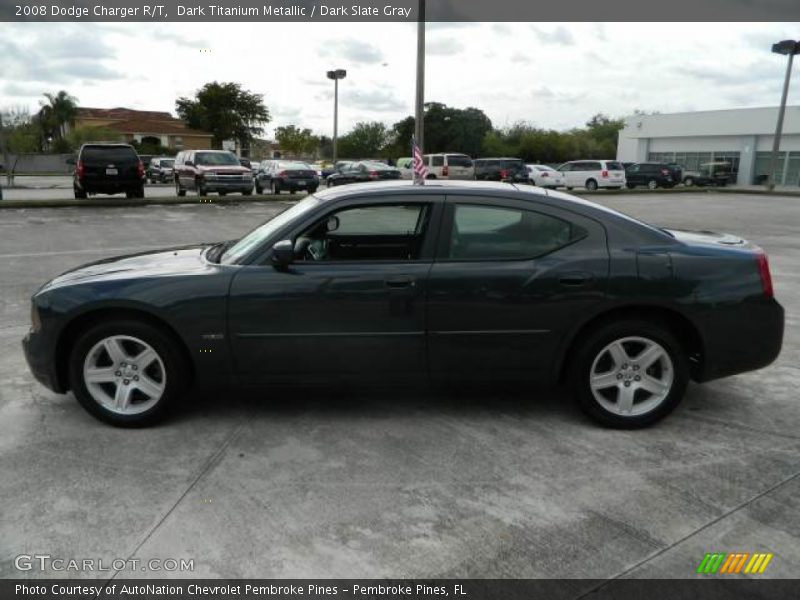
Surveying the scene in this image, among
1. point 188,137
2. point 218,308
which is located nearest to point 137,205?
point 218,308

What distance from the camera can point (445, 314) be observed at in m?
3.98

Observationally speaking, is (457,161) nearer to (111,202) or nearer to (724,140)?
(111,202)

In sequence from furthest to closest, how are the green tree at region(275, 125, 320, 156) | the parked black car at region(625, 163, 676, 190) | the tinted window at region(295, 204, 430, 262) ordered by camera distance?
the green tree at region(275, 125, 320, 156)
the parked black car at region(625, 163, 676, 190)
the tinted window at region(295, 204, 430, 262)

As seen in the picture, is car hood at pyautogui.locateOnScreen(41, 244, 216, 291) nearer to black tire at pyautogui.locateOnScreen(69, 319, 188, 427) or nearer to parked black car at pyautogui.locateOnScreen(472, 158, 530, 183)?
black tire at pyautogui.locateOnScreen(69, 319, 188, 427)

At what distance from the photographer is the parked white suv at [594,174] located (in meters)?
33.5

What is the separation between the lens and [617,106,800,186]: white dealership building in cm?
4859

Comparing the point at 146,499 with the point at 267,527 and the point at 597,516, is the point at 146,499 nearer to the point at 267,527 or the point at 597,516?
the point at 267,527

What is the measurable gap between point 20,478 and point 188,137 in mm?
82182

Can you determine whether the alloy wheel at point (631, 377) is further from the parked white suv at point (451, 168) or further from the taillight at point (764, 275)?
the parked white suv at point (451, 168)

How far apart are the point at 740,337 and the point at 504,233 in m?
1.53

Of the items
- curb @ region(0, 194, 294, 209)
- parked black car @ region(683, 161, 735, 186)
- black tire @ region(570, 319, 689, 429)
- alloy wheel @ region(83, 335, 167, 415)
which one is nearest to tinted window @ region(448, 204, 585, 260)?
black tire @ region(570, 319, 689, 429)

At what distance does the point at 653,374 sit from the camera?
4121 millimetres

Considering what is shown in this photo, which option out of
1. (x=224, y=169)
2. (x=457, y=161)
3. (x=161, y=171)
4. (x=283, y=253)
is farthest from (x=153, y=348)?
(x=161, y=171)

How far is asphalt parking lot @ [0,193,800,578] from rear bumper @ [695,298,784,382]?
41 cm
